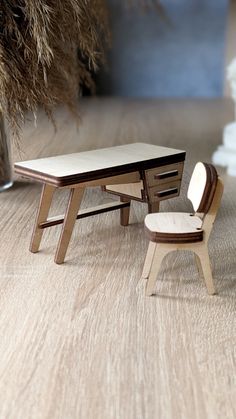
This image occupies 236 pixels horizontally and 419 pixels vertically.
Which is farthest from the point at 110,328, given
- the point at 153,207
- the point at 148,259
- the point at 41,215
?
the point at 153,207

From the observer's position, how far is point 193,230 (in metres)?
1.25

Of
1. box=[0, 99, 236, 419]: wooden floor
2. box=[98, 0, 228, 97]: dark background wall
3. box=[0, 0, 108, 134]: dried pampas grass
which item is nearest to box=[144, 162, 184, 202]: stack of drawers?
box=[0, 99, 236, 419]: wooden floor

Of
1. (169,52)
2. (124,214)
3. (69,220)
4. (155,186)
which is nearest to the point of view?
(69,220)

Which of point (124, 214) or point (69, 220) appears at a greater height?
point (69, 220)

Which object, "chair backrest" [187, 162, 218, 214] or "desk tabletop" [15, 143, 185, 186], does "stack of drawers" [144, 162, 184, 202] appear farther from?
"chair backrest" [187, 162, 218, 214]

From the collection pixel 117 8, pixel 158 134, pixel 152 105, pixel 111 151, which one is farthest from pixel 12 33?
pixel 117 8

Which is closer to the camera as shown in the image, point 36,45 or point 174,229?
point 174,229

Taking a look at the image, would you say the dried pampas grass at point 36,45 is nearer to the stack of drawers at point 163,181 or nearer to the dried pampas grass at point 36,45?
the dried pampas grass at point 36,45

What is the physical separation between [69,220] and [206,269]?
0.36m

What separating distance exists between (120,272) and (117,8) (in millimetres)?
4132

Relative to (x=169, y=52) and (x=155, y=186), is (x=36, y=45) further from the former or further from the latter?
(x=169, y=52)

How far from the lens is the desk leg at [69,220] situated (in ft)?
4.63

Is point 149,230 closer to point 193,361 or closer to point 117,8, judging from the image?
point 193,361

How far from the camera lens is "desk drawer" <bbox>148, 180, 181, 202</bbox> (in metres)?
1.56
